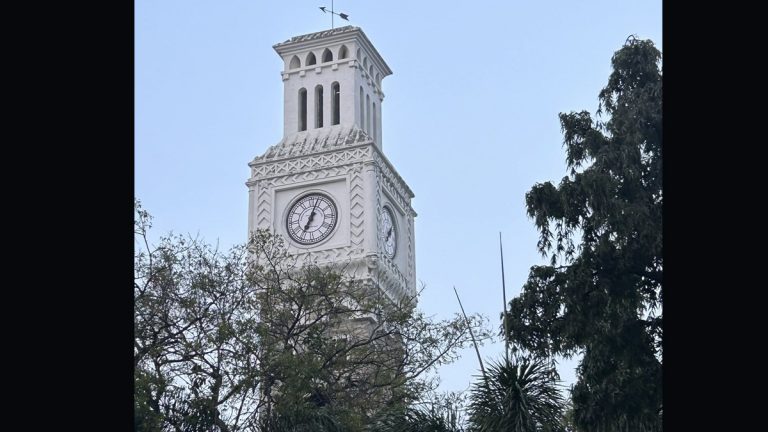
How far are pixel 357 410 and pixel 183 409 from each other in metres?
3.63

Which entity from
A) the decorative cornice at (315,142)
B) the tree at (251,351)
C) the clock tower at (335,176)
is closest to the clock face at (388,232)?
the clock tower at (335,176)

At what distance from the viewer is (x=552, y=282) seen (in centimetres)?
1848

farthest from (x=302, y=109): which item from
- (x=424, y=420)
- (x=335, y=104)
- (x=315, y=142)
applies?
(x=424, y=420)

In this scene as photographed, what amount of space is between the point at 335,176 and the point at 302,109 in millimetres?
4323

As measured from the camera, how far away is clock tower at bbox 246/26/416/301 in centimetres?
4206

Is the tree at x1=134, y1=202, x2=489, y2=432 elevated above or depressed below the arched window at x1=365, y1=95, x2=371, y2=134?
below

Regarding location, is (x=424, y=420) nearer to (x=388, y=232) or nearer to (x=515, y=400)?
(x=515, y=400)

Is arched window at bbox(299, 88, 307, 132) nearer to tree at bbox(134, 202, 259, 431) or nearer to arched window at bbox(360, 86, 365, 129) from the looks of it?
arched window at bbox(360, 86, 365, 129)

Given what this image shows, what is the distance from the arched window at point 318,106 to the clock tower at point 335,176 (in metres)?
0.04

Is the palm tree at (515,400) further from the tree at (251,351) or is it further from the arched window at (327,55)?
the arched window at (327,55)

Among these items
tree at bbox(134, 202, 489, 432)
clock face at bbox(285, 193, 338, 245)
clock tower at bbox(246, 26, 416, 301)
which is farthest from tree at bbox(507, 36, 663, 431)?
clock face at bbox(285, 193, 338, 245)

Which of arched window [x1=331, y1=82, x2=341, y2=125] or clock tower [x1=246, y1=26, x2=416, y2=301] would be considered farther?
arched window [x1=331, y1=82, x2=341, y2=125]

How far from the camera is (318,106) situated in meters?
45.7

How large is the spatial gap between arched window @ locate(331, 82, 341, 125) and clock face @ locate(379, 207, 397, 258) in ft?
13.6
